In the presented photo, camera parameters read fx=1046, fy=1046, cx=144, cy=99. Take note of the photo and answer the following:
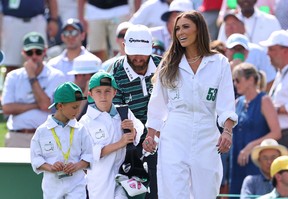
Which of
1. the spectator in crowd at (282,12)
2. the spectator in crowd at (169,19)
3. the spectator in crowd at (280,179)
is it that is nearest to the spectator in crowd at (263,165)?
the spectator in crowd at (280,179)

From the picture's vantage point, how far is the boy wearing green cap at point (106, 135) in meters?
8.72

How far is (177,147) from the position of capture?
8.09 metres

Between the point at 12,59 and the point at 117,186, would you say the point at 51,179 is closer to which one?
the point at 117,186

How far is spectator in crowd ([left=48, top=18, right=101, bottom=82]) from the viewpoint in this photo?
12.7m

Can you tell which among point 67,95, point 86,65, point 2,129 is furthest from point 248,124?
point 2,129

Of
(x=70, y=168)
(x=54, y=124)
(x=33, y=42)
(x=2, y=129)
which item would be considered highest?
(x=33, y=42)

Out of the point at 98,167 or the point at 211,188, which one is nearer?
the point at 211,188

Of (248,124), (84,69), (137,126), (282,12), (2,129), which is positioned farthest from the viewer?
(2,129)

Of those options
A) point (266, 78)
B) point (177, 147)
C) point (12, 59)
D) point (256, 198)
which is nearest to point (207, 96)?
point (177, 147)

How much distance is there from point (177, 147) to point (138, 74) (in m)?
1.17

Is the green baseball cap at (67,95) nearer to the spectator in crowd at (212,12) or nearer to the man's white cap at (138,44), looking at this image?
the man's white cap at (138,44)

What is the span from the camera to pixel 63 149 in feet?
27.3

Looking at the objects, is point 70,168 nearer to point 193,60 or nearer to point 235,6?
point 193,60

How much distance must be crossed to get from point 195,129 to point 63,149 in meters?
1.09
